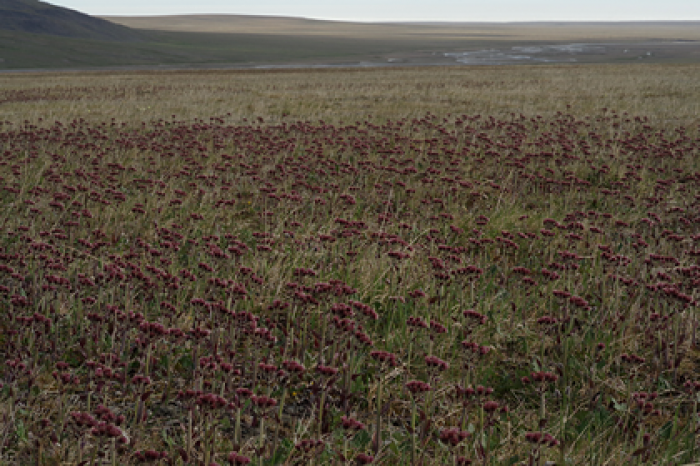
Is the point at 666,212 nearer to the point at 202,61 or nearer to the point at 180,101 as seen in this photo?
the point at 180,101

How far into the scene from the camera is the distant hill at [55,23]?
155125mm

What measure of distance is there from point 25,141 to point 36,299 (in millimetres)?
8816

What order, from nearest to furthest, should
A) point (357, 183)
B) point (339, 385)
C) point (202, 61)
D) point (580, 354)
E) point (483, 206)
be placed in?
point (339, 385), point (580, 354), point (483, 206), point (357, 183), point (202, 61)

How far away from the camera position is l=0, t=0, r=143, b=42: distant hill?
155m

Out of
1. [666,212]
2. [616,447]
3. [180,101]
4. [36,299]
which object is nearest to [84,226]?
[36,299]

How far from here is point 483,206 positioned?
908 cm

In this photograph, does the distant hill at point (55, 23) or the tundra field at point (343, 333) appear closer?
the tundra field at point (343, 333)

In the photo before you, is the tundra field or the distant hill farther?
→ the distant hill

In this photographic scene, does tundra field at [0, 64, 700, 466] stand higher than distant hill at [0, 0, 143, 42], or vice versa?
distant hill at [0, 0, 143, 42]

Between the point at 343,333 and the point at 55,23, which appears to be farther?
the point at 55,23

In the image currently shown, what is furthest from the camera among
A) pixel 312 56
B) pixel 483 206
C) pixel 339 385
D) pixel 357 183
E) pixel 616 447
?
pixel 312 56

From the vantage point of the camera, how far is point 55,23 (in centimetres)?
15975

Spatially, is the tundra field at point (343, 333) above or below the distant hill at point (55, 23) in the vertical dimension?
below

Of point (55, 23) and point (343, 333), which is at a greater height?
point (55, 23)
